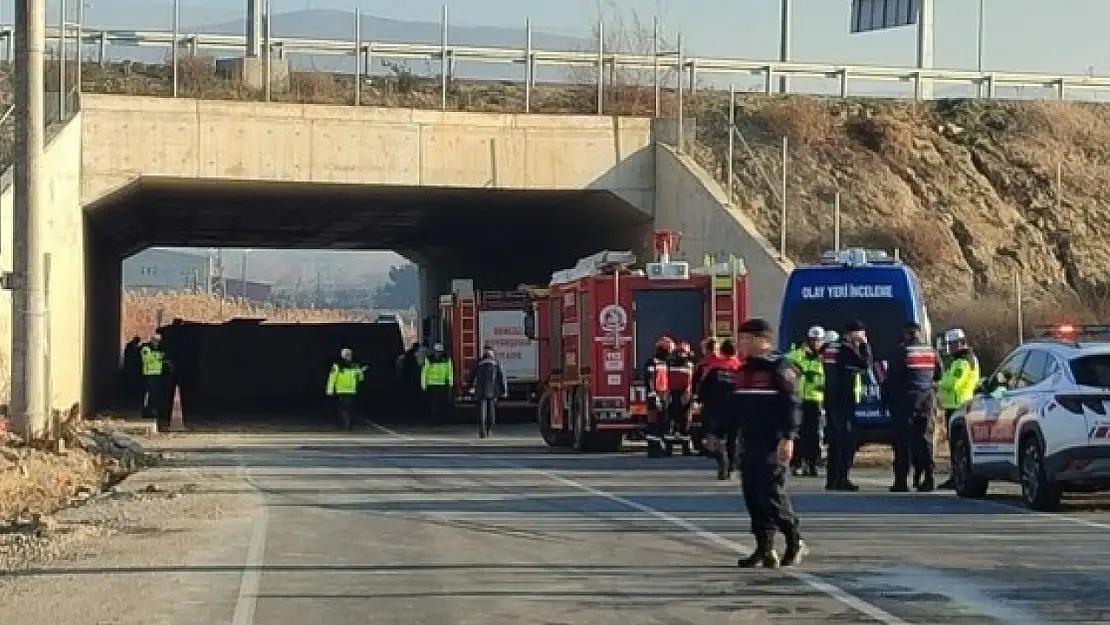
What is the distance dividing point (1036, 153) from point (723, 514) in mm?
28744

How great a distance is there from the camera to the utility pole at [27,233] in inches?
992

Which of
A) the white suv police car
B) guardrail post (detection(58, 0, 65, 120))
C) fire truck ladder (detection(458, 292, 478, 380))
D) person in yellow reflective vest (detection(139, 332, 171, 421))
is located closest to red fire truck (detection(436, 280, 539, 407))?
fire truck ladder (detection(458, 292, 478, 380))

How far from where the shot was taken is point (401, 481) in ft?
75.5

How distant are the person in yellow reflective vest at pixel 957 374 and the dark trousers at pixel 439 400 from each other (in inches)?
797

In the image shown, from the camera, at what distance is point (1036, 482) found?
18.2 metres

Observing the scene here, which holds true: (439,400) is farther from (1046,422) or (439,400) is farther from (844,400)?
(1046,422)

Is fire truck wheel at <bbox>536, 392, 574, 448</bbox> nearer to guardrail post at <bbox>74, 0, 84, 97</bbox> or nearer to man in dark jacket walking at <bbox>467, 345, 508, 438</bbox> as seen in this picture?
man in dark jacket walking at <bbox>467, 345, 508, 438</bbox>

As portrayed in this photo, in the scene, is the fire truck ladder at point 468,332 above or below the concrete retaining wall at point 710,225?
below

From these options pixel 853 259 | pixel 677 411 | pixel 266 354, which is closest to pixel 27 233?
pixel 677 411

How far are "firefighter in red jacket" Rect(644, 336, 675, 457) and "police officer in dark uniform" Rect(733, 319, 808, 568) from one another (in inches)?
521

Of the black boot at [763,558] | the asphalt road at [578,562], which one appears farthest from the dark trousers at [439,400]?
the black boot at [763,558]

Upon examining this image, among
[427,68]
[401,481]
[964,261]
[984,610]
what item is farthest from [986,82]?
[984,610]

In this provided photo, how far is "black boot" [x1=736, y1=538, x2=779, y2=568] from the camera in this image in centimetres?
1367

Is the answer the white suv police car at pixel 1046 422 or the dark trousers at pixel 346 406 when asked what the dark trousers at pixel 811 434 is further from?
the dark trousers at pixel 346 406
